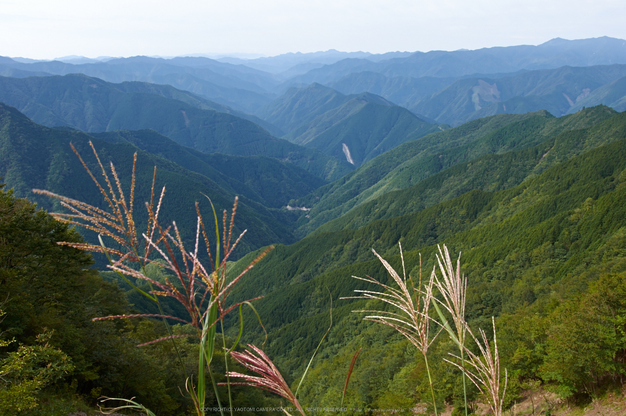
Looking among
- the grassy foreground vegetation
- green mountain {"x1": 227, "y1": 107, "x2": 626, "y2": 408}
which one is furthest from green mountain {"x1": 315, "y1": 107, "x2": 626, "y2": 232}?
the grassy foreground vegetation

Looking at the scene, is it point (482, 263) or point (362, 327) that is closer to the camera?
point (482, 263)

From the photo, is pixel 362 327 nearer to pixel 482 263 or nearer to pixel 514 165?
pixel 482 263

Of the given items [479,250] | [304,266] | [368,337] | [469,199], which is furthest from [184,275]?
[304,266]

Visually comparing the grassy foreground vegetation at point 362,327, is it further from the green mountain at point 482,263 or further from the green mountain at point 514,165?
the green mountain at point 514,165

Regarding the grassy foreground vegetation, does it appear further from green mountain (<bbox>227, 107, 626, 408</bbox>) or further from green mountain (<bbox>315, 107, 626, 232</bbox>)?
green mountain (<bbox>315, 107, 626, 232</bbox>)

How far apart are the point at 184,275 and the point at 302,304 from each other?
5253 inches

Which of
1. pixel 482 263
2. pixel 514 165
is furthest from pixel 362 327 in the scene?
pixel 514 165

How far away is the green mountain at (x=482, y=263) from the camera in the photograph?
137 ft

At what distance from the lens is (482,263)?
3469 inches

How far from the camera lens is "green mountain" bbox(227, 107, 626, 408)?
41.8m

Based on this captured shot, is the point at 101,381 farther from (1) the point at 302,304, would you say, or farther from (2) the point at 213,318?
(1) the point at 302,304

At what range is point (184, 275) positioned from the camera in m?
3.96

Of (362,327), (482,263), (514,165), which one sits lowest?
(362,327)

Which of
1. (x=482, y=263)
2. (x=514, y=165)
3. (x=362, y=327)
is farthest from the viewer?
(x=514, y=165)
